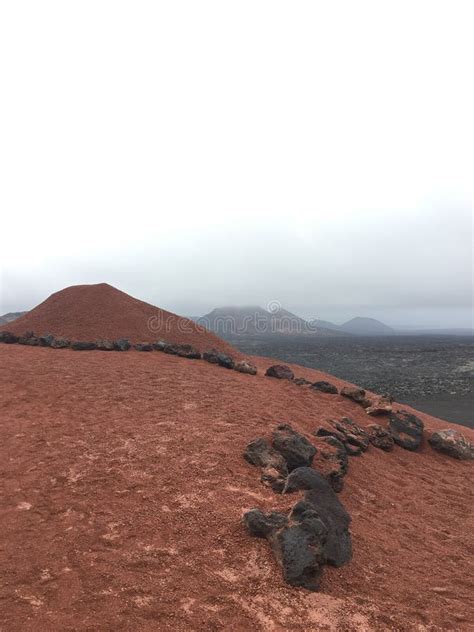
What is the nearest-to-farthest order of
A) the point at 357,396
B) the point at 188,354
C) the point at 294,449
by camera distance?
the point at 294,449 < the point at 357,396 < the point at 188,354

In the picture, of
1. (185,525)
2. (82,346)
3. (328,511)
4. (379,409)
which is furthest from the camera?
(82,346)

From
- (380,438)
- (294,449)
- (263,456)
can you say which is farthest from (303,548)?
(380,438)

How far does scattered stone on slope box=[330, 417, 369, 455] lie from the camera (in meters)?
11.5

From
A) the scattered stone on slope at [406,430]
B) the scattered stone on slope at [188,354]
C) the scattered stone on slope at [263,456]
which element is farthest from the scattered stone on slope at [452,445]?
the scattered stone on slope at [188,354]

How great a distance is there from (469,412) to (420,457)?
57.6 feet

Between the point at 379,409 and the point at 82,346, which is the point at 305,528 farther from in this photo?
the point at 82,346

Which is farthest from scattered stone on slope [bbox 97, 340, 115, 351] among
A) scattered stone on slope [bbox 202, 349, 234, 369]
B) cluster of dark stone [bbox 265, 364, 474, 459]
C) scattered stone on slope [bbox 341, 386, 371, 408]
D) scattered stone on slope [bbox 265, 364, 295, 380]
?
cluster of dark stone [bbox 265, 364, 474, 459]

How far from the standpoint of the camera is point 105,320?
29.0 m

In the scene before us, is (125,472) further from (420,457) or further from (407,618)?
(420,457)

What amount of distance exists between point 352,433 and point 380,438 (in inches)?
45.3

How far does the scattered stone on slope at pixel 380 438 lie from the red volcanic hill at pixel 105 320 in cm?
1820

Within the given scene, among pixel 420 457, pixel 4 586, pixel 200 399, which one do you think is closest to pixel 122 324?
pixel 200 399

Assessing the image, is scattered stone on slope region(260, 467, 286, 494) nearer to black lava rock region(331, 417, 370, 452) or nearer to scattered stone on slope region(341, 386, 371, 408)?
black lava rock region(331, 417, 370, 452)

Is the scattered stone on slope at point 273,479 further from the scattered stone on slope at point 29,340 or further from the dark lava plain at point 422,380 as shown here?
the dark lava plain at point 422,380
